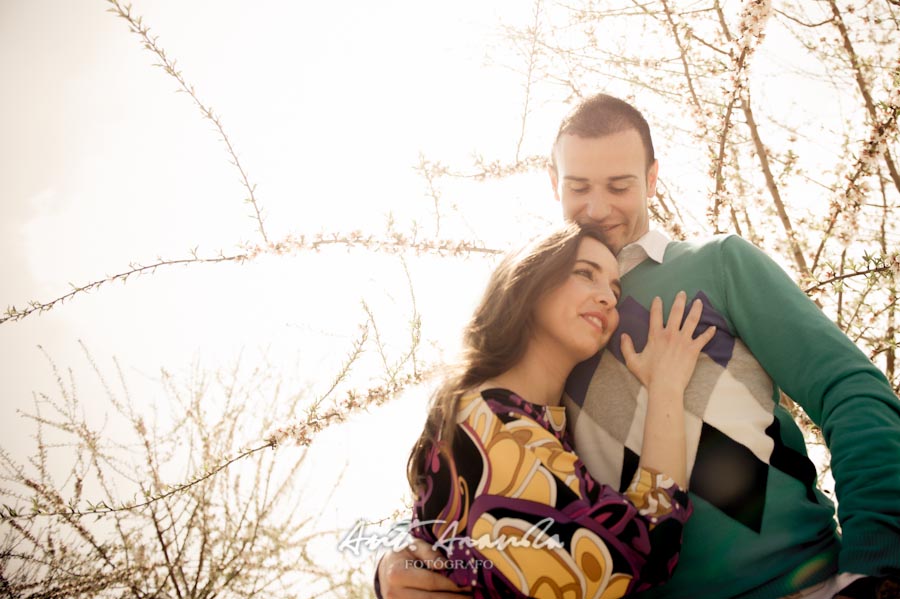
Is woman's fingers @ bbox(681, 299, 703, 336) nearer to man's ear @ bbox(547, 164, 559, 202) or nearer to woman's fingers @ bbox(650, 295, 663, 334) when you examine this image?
woman's fingers @ bbox(650, 295, 663, 334)

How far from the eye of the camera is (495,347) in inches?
57.6

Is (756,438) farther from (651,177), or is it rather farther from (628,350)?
(651,177)

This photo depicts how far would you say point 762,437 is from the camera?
1230 mm

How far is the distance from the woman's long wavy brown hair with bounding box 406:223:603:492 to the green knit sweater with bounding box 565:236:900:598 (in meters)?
0.28

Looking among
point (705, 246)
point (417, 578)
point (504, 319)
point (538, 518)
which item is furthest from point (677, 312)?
point (417, 578)

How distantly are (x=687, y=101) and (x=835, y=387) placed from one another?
2238 millimetres

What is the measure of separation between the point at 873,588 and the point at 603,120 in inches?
60.7

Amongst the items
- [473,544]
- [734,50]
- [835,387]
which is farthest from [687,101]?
[473,544]

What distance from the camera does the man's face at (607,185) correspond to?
5.94 feet

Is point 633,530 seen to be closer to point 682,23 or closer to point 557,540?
point 557,540

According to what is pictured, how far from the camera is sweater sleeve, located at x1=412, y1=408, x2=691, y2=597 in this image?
101cm

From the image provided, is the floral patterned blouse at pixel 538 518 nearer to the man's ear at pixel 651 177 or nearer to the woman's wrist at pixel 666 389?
the woman's wrist at pixel 666 389

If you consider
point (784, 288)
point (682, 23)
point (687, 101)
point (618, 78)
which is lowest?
point (784, 288)

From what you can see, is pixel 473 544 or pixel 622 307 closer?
pixel 473 544
